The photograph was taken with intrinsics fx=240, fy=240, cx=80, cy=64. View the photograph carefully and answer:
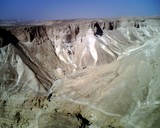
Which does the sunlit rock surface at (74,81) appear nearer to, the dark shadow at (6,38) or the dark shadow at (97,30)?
the dark shadow at (6,38)

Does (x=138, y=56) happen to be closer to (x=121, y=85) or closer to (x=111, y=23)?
(x=121, y=85)

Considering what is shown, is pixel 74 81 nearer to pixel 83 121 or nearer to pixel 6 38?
pixel 83 121

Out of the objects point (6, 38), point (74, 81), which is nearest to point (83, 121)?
point (74, 81)

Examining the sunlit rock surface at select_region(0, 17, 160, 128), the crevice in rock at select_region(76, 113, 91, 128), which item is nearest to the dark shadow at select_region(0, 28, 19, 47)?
the sunlit rock surface at select_region(0, 17, 160, 128)

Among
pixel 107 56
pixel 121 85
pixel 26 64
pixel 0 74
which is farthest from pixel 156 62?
pixel 0 74

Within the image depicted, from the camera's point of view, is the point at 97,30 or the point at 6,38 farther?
the point at 97,30

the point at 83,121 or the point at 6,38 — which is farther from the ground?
the point at 6,38

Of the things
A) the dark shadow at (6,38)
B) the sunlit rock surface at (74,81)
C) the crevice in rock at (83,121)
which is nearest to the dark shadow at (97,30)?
the sunlit rock surface at (74,81)
